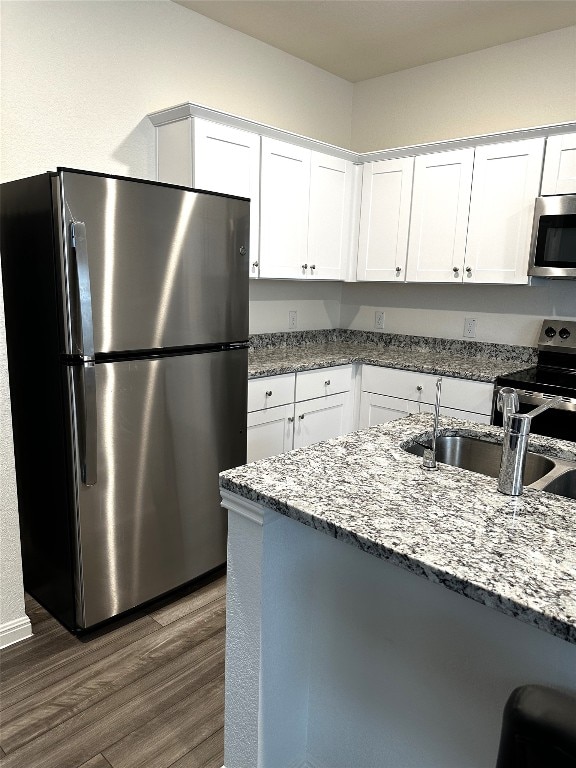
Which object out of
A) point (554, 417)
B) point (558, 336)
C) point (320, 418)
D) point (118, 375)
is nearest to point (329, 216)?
point (320, 418)

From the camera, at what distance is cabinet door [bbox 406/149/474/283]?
10.4 feet

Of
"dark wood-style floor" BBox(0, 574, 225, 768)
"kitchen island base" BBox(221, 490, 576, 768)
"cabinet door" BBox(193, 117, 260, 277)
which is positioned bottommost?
"dark wood-style floor" BBox(0, 574, 225, 768)

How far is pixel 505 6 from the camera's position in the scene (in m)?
2.76

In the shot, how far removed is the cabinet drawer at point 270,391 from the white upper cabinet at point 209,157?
34.1 inches

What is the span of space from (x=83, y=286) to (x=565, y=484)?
1.61 metres

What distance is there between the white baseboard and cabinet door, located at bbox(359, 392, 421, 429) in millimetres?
1992

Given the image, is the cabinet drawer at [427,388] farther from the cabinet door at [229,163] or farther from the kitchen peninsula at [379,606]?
the kitchen peninsula at [379,606]

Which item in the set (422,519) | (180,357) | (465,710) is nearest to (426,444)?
(422,519)

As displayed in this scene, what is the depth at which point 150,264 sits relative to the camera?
209cm

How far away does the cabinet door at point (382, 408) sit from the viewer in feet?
10.7

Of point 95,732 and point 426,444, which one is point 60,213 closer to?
point 426,444

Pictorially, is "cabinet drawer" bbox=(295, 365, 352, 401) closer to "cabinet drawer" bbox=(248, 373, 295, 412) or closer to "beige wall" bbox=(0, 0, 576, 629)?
"cabinet drawer" bbox=(248, 373, 295, 412)

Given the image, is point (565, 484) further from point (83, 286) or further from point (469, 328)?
point (469, 328)

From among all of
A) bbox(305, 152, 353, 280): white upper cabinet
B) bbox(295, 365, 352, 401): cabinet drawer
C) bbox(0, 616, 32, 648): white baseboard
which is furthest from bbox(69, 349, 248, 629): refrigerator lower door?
bbox(305, 152, 353, 280): white upper cabinet
